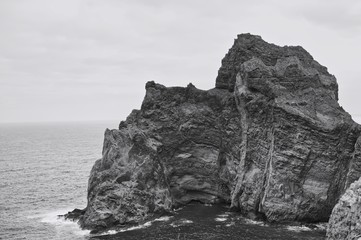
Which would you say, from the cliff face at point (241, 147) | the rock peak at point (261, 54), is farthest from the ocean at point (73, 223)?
the rock peak at point (261, 54)

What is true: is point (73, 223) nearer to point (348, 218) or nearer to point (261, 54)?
point (348, 218)

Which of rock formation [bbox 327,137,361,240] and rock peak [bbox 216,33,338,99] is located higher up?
rock peak [bbox 216,33,338,99]

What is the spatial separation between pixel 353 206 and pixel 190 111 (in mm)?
38631

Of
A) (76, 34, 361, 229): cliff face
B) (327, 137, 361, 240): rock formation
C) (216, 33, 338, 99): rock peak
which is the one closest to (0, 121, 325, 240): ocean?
(76, 34, 361, 229): cliff face

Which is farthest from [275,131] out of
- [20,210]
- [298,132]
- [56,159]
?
[56,159]

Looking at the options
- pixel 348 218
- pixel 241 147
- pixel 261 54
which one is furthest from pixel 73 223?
pixel 261 54

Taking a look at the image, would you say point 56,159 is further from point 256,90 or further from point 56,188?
point 256,90

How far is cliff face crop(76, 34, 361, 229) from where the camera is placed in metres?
62.2

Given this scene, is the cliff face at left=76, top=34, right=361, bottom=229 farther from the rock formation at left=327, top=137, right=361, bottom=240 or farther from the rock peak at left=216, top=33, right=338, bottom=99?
the rock formation at left=327, top=137, right=361, bottom=240

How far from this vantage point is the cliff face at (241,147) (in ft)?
204

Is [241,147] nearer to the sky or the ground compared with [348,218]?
nearer to the sky

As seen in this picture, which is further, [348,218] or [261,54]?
[261,54]

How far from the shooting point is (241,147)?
7188 centimetres

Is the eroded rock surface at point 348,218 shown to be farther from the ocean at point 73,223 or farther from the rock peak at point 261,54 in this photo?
the rock peak at point 261,54
